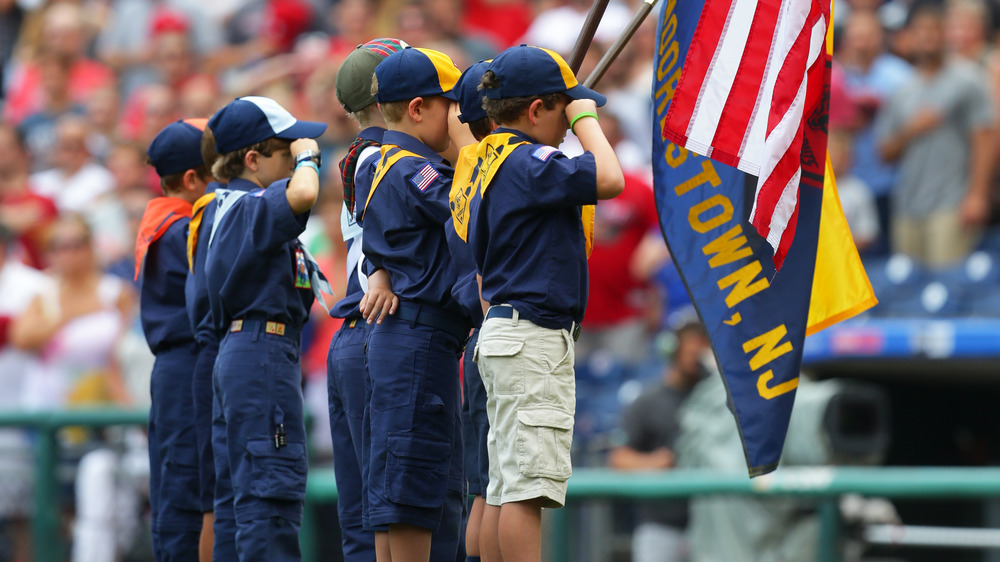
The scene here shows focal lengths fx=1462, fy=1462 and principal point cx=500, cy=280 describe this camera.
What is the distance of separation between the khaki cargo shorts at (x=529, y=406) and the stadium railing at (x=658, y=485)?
303 centimetres

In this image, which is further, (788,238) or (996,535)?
(996,535)

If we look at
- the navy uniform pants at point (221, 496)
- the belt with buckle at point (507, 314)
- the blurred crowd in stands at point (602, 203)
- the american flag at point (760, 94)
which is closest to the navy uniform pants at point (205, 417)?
the navy uniform pants at point (221, 496)

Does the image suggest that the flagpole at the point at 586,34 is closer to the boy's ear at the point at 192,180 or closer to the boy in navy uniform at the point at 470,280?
the boy in navy uniform at the point at 470,280

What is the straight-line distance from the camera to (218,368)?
4836 millimetres

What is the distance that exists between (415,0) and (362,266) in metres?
6.32

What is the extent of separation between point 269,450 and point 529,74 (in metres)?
1.54

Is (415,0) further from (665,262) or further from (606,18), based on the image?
(665,262)

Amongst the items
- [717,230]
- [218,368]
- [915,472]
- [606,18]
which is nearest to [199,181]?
[218,368]

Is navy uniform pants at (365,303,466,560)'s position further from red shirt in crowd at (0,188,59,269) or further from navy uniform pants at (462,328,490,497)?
red shirt in crowd at (0,188,59,269)

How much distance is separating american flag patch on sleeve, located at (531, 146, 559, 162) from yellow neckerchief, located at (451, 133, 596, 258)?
0.08 metres

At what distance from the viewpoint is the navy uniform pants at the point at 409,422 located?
14.0 feet

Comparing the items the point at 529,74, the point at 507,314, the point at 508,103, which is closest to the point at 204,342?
the point at 507,314

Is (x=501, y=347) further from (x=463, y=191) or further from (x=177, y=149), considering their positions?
(x=177, y=149)

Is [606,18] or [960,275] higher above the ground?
[606,18]
